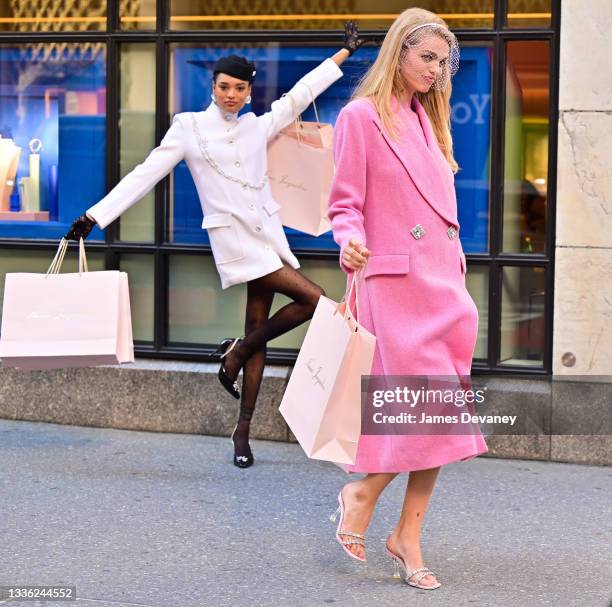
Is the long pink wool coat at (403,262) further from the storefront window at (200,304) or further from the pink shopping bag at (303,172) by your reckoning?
the storefront window at (200,304)

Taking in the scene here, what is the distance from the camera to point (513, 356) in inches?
294

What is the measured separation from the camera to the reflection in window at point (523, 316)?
291 inches

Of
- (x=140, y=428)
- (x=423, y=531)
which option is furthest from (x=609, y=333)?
(x=140, y=428)

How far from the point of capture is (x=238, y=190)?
22.1 feet

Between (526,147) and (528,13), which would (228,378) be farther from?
(528,13)

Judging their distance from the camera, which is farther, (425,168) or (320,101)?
(320,101)

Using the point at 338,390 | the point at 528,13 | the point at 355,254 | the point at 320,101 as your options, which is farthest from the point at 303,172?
the point at 338,390

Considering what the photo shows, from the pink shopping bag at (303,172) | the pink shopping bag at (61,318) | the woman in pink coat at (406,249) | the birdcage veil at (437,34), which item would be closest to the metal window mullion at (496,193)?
the pink shopping bag at (303,172)

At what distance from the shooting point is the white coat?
672cm

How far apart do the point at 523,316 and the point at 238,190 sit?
1769 millimetres

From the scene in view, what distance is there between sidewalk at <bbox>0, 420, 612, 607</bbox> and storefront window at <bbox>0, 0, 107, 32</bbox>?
2.36 meters

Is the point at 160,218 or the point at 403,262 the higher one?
the point at 160,218

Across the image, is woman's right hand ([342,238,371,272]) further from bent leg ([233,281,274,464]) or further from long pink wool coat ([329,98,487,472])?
bent leg ([233,281,274,464])

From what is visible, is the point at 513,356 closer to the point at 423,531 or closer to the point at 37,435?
the point at 423,531
